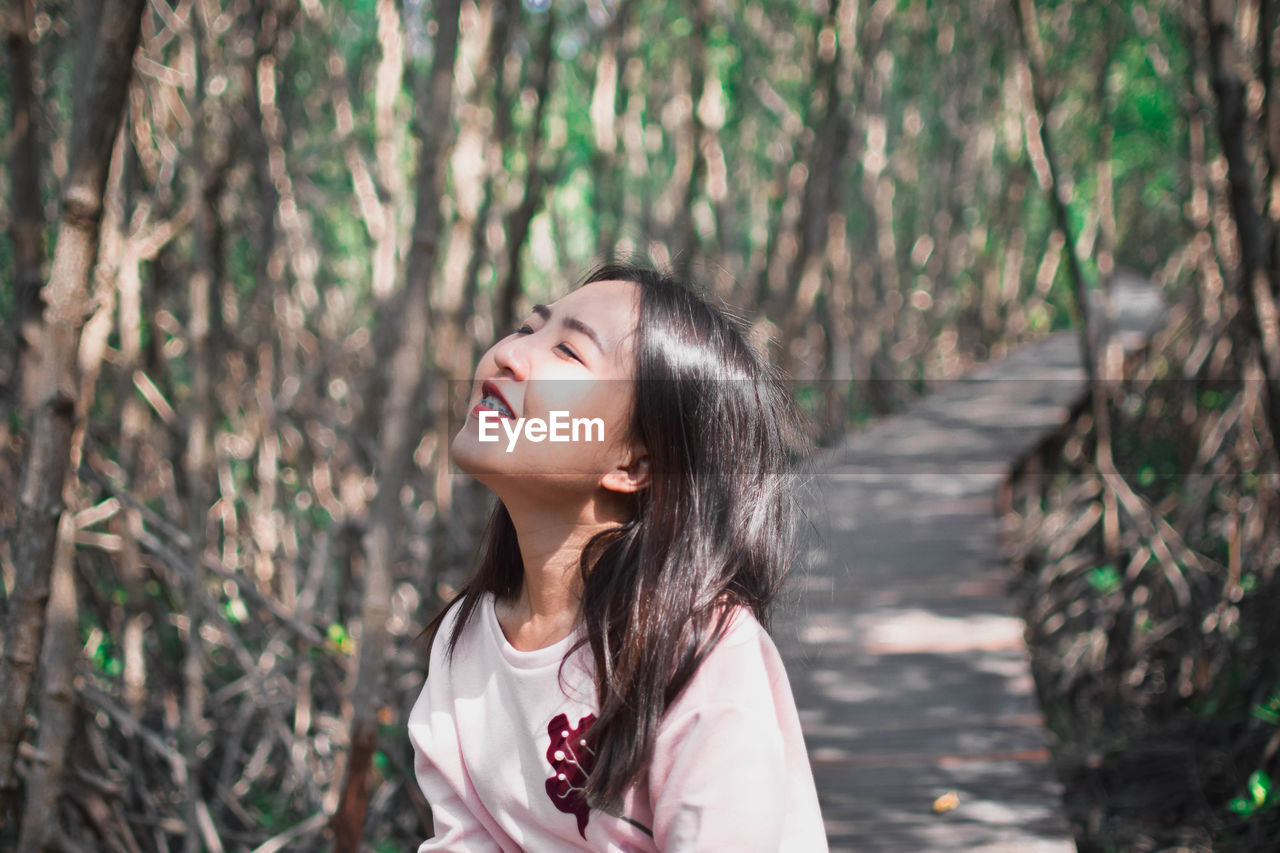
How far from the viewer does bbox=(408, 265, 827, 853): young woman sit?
2.84ft

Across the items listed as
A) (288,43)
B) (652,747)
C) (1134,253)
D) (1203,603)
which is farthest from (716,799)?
(1134,253)

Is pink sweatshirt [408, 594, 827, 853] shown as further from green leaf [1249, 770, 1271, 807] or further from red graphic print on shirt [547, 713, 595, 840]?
green leaf [1249, 770, 1271, 807]

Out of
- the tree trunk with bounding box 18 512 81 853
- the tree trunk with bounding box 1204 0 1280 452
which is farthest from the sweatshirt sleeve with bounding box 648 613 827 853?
the tree trunk with bounding box 1204 0 1280 452

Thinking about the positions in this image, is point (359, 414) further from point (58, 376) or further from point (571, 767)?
point (571, 767)

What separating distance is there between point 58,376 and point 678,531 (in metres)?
0.71

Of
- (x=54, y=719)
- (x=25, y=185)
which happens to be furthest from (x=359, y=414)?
(x=54, y=719)

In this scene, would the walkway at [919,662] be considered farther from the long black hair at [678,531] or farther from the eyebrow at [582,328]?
the eyebrow at [582,328]

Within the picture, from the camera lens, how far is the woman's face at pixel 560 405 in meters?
0.89

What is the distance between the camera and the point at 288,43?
3467 millimetres

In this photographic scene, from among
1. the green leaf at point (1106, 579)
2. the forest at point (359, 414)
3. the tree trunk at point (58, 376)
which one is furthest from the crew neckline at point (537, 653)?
the green leaf at point (1106, 579)

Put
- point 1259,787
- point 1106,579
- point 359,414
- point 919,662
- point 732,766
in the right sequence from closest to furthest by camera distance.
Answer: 1. point 732,766
2. point 1259,787
3. point 919,662
4. point 1106,579
5. point 359,414

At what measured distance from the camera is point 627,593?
0.92m

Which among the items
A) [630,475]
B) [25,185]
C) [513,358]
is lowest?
[630,475]

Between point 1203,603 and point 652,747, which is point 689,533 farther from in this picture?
point 1203,603
